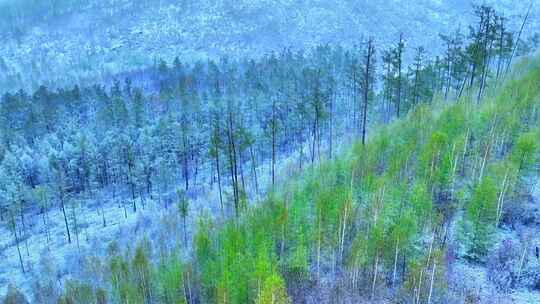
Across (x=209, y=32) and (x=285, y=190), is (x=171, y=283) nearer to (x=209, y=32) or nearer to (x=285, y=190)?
(x=285, y=190)

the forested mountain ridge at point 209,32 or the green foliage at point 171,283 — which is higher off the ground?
the forested mountain ridge at point 209,32

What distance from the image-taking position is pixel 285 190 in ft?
145

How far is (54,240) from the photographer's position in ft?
207

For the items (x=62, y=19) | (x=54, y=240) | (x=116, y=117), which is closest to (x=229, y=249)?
(x=54, y=240)

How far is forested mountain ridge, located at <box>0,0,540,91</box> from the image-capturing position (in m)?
155

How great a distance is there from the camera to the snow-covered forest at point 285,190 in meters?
33.1

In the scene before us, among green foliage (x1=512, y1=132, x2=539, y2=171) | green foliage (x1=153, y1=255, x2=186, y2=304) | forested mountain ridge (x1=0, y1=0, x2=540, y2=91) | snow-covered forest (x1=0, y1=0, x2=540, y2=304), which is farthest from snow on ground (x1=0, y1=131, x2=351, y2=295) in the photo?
forested mountain ridge (x1=0, y1=0, x2=540, y2=91)

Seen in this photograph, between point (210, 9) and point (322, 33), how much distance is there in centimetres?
4701

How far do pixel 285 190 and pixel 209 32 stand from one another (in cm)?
13249

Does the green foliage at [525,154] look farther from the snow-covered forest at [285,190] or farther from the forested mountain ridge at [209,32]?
the forested mountain ridge at [209,32]

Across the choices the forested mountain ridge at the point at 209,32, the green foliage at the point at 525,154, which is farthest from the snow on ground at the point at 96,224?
the forested mountain ridge at the point at 209,32

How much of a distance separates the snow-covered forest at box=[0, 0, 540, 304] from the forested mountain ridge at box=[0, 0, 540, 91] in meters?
50.8

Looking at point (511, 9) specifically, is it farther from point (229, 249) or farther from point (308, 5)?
point (229, 249)

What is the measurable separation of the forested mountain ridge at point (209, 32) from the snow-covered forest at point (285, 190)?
50.8m
